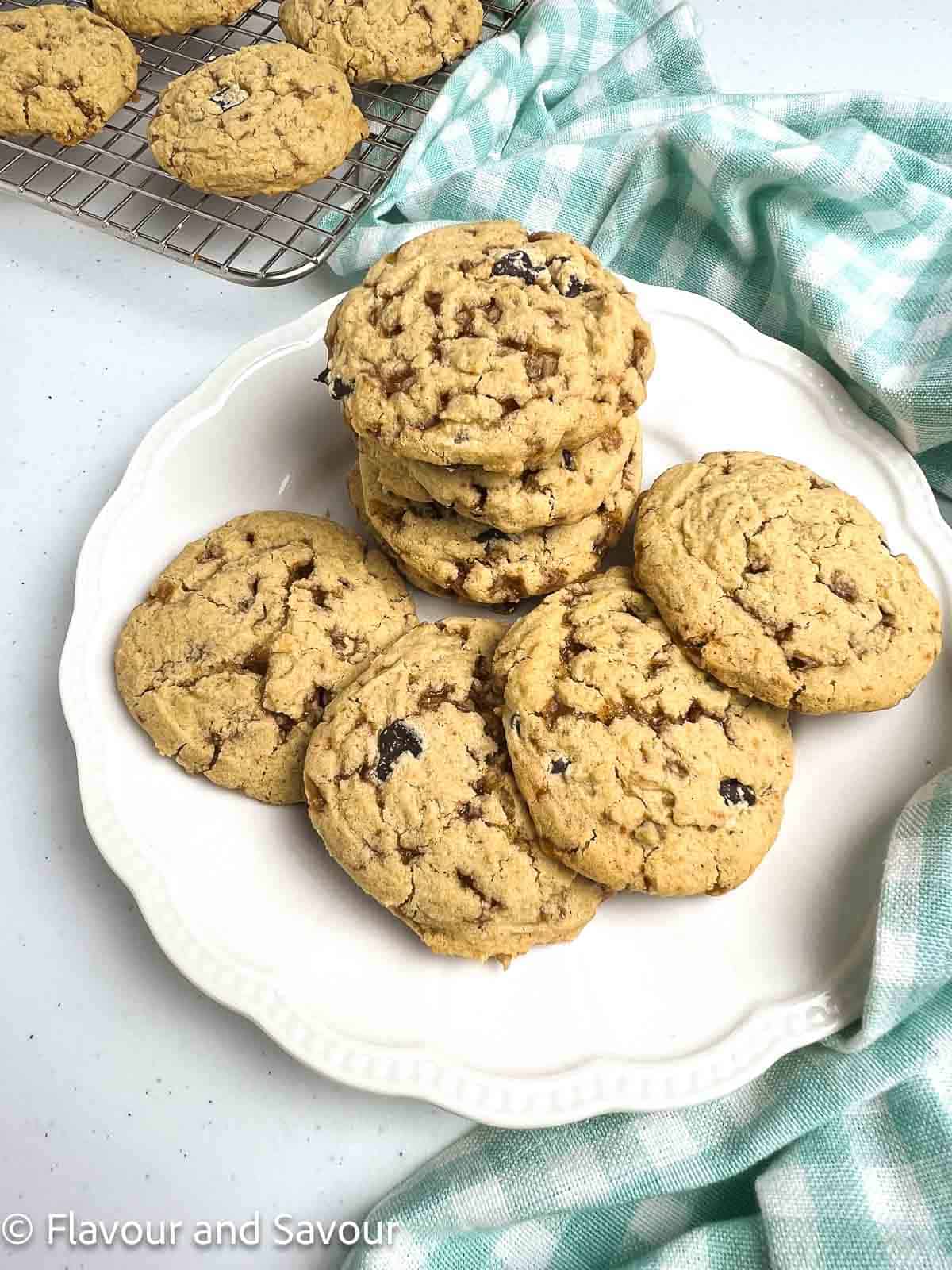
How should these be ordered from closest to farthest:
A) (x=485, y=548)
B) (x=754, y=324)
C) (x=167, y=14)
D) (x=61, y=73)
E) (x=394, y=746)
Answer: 1. (x=394, y=746)
2. (x=485, y=548)
3. (x=754, y=324)
4. (x=61, y=73)
5. (x=167, y=14)

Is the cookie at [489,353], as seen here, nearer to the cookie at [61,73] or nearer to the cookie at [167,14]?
the cookie at [61,73]

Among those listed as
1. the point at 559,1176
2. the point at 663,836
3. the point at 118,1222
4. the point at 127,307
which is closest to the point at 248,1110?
the point at 118,1222

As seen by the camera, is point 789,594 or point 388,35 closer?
point 789,594

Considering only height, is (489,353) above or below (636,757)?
above

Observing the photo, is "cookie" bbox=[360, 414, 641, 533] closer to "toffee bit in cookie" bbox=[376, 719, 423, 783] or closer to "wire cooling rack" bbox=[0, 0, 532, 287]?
"toffee bit in cookie" bbox=[376, 719, 423, 783]

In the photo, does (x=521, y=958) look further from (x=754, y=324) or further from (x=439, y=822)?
(x=754, y=324)

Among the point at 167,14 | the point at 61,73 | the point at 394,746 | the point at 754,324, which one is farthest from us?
the point at 167,14

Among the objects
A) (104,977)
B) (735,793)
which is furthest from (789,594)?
(104,977)

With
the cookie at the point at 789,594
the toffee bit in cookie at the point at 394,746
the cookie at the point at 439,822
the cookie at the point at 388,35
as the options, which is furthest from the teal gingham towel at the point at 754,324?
the toffee bit in cookie at the point at 394,746
